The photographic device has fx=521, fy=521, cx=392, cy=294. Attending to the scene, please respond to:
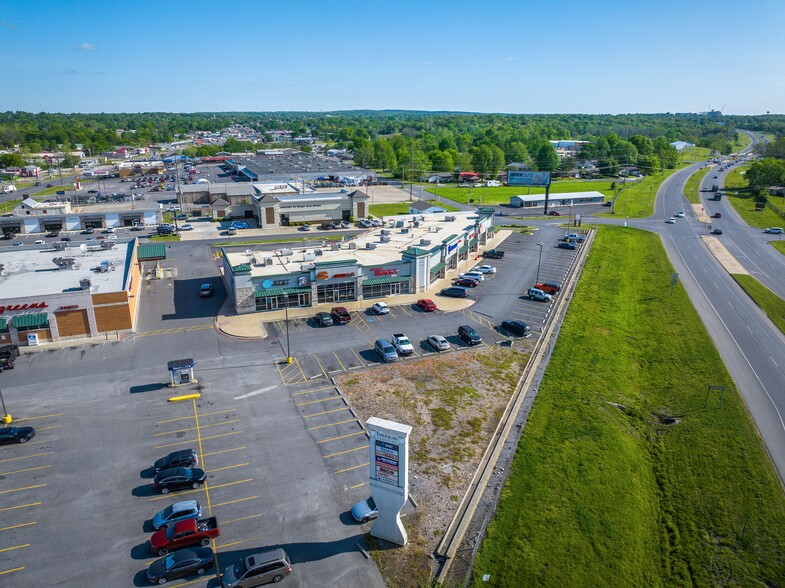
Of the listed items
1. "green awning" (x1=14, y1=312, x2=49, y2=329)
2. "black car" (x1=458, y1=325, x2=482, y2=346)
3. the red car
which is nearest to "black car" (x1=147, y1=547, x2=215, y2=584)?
"black car" (x1=458, y1=325, x2=482, y2=346)

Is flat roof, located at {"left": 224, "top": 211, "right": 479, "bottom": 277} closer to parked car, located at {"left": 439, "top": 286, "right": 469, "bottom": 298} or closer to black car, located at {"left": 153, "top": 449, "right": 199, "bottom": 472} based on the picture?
parked car, located at {"left": 439, "top": 286, "right": 469, "bottom": 298}

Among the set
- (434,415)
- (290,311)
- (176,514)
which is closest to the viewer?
(176,514)

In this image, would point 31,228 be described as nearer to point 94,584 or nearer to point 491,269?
point 491,269

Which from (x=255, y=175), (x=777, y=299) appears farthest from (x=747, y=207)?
(x=255, y=175)

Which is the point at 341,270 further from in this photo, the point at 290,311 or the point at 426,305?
the point at 426,305

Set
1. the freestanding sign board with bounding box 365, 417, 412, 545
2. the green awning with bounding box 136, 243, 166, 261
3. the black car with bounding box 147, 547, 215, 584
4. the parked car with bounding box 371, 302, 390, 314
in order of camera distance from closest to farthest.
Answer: the black car with bounding box 147, 547, 215, 584, the freestanding sign board with bounding box 365, 417, 412, 545, the parked car with bounding box 371, 302, 390, 314, the green awning with bounding box 136, 243, 166, 261

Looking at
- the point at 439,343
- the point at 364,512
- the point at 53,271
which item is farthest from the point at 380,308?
the point at 53,271
